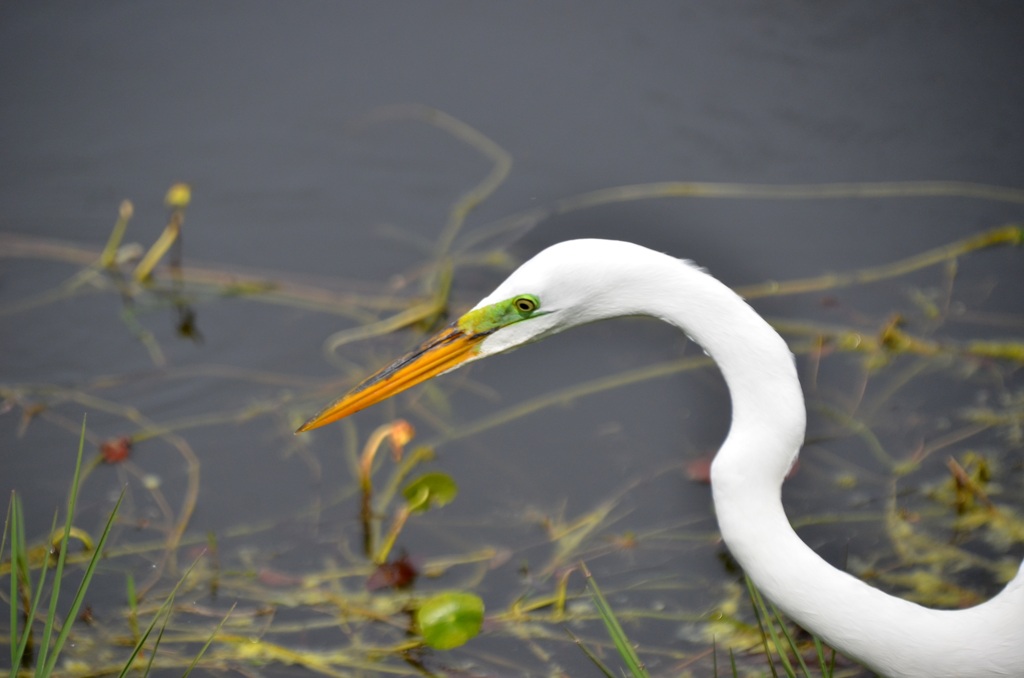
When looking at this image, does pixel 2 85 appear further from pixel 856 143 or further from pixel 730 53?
pixel 856 143

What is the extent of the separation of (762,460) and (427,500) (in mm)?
1210

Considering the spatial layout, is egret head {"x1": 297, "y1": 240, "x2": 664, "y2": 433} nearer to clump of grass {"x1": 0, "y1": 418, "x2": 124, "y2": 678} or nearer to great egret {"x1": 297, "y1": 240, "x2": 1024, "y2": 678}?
great egret {"x1": 297, "y1": 240, "x2": 1024, "y2": 678}

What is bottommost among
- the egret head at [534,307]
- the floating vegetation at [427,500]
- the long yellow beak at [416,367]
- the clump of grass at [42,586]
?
the floating vegetation at [427,500]

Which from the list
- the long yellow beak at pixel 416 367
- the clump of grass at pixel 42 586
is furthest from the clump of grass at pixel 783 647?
the clump of grass at pixel 42 586

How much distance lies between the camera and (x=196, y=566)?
3.01 m

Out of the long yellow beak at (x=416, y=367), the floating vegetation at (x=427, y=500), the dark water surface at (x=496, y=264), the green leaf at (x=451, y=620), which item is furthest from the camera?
the dark water surface at (x=496, y=264)

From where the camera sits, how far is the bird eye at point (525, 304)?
2.01 metres

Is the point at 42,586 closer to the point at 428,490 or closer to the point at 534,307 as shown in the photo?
the point at 428,490

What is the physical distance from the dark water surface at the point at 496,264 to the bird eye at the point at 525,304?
1.18 m

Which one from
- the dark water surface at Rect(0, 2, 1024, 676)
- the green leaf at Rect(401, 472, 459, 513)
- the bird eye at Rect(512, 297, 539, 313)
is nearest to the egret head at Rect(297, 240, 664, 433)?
the bird eye at Rect(512, 297, 539, 313)

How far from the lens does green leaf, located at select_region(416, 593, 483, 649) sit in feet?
8.63

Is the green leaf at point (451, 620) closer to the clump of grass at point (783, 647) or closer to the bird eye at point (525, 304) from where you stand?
the clump of grass at point (783, 647)

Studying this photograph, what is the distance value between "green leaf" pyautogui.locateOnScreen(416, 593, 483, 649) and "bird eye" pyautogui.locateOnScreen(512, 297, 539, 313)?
96cm

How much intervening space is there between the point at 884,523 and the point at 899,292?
39.3 inches
